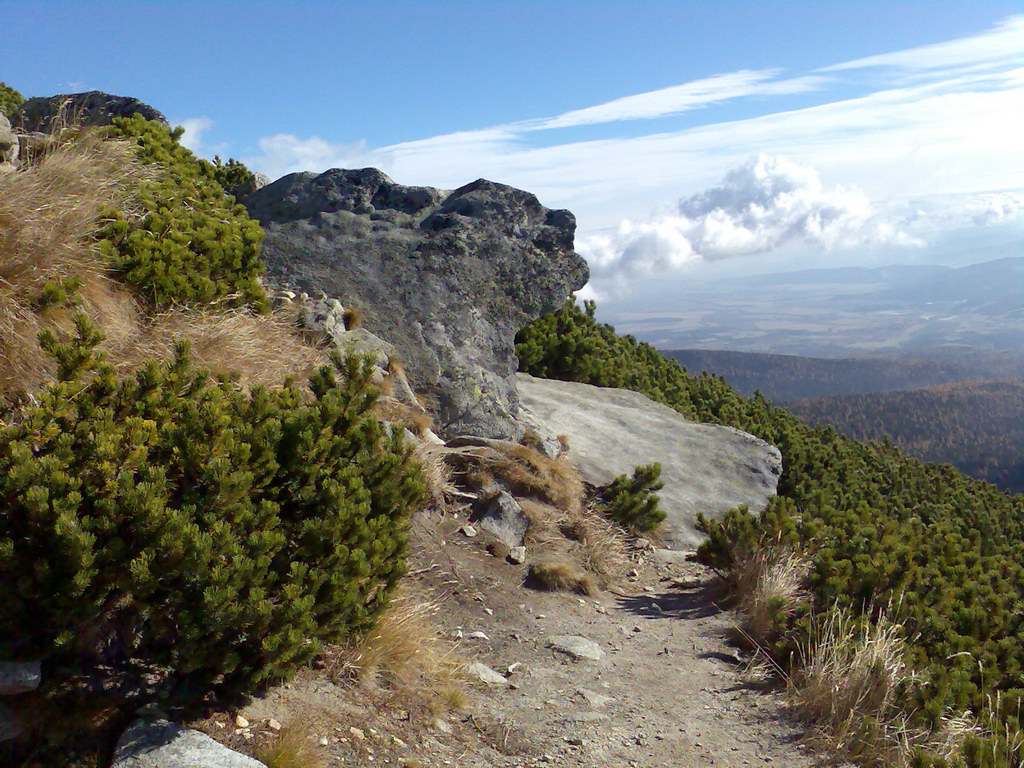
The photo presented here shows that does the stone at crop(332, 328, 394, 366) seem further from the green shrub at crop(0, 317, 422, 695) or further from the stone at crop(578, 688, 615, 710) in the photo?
the stone at crop(578, 688, 615, 710)

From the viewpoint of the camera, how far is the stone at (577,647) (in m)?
5.81

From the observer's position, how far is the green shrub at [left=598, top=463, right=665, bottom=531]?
878cm

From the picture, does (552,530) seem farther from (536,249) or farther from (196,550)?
(196,550)

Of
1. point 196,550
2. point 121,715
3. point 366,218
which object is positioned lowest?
point 121,715

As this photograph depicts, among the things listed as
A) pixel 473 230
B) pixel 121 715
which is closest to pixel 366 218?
pixel 473 230

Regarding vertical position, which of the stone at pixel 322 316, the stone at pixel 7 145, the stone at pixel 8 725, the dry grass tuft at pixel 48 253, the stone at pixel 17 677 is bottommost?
the stone at pixel 8 725

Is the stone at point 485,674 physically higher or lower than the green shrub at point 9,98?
lower

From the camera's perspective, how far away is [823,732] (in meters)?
4.86

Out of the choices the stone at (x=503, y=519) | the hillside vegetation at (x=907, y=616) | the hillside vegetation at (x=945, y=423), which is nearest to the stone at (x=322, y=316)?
the stone at (x=503, y=519)

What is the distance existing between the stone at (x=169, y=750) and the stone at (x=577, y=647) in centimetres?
289

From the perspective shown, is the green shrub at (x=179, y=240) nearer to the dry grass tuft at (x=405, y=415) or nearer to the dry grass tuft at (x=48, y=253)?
the dry grass tuft at (x=48, y=253)

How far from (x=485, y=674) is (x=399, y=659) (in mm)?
764

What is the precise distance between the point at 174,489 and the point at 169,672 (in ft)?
2.88

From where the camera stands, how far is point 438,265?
9797mm
